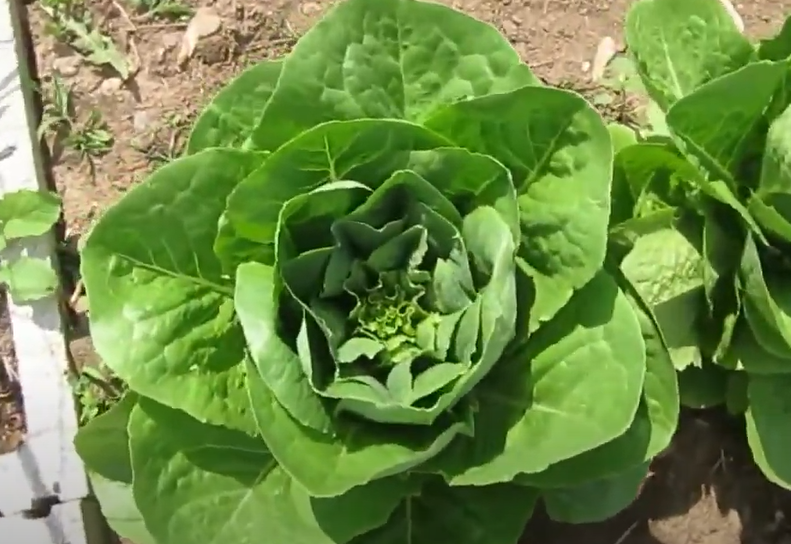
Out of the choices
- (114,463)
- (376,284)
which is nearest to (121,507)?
(114,463)

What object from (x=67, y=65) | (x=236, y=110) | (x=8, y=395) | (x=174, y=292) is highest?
(x=236, y=110)

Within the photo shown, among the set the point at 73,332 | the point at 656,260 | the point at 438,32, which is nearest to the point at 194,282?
the point at 438,32

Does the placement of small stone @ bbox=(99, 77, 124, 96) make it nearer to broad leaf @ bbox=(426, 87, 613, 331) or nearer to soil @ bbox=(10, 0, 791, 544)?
soil @ bbox=(10, 0, 791, 544)

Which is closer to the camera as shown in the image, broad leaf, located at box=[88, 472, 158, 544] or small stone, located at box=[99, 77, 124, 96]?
broad leaf, located at box=[88, 472, 158, 544]

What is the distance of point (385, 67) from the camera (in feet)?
3.50

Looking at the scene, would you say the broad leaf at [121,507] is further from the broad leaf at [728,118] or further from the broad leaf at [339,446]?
the broad leaf at [728,118]

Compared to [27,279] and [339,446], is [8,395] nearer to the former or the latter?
[27,279]

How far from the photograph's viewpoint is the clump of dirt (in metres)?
1.63

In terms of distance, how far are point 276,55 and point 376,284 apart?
79cm

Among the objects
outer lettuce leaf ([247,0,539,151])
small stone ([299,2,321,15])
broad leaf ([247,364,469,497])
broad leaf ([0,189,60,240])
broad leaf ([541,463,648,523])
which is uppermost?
outer lettuce leaf ([247,0,539,151])

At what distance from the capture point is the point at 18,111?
165cm

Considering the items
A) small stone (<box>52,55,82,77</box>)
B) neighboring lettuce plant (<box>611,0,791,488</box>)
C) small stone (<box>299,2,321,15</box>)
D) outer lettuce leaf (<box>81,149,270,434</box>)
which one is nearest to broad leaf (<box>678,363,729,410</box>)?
neighboring lettuce plant (<box>611,0,791,488</box>)

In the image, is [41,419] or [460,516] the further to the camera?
[41,419]

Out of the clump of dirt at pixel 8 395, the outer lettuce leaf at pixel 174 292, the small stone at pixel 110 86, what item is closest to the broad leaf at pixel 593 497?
the outer lettuce leaf at pixel 174 292
